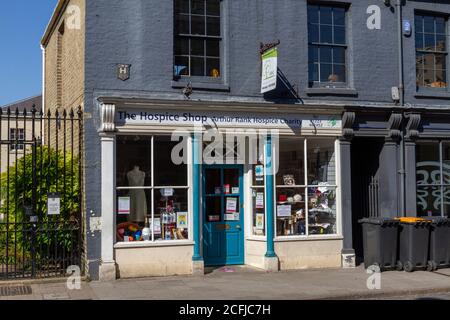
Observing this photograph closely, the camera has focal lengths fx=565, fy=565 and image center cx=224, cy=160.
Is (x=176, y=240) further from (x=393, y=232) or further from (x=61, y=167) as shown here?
(x=393, y=232)

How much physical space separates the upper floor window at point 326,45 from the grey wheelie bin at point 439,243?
150 inches

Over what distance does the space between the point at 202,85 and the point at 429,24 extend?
243 inches

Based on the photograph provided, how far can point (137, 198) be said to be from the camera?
1147 cm

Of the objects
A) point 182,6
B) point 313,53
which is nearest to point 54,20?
point 182,6

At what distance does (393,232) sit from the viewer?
1207 cm

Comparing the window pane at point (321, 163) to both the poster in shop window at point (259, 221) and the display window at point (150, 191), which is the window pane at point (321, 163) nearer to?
the poster in shop window at point (259, 221)

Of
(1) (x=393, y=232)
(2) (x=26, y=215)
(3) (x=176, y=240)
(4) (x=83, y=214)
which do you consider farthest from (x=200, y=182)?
(1) (x=393, y=232)

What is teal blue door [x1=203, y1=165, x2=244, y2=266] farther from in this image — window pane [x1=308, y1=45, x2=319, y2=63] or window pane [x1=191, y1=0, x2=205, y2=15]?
window pane [x1=191, y1=0, x2=205, y2=15]

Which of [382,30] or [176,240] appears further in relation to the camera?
[382,30]

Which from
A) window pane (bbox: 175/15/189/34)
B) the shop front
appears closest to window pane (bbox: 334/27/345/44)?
the shop front

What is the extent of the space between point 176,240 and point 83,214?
193 centimetres

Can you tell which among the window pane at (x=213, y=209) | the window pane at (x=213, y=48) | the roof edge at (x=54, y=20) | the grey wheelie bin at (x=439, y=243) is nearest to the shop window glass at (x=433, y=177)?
the grey wheelie bin at (x=439, y=243)
